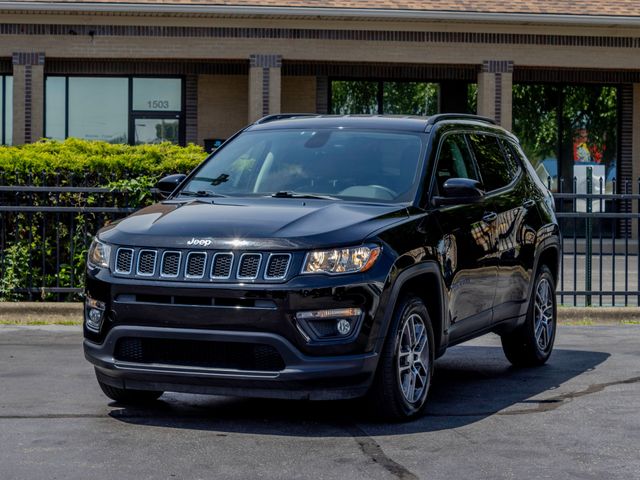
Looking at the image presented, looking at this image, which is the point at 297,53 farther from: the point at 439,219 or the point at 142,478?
the point at 142,478

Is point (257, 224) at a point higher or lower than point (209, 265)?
higher

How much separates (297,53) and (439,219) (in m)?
18.8

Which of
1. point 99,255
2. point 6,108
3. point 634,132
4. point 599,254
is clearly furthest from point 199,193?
point 634,132

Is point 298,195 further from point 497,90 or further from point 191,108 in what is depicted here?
point 191,108

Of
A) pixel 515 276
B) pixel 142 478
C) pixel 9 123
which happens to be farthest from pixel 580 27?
pixel 142 478

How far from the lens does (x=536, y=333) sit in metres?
9.13

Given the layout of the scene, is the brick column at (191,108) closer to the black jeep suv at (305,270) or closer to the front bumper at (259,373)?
the black jeep suv at (305,270)

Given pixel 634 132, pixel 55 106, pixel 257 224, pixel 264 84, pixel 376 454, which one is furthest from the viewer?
pixel 634 132

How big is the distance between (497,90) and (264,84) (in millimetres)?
4997

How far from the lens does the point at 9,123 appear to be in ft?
88.1

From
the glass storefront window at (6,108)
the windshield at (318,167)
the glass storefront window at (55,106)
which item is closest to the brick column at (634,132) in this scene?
the glass storefront window at (55,106)

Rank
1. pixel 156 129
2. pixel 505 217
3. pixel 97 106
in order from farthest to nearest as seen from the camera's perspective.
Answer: pixel 156 129
pixel 97 106
pixel 505 217

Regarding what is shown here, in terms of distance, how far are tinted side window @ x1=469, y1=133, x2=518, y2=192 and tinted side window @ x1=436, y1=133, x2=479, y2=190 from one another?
171 millimetres

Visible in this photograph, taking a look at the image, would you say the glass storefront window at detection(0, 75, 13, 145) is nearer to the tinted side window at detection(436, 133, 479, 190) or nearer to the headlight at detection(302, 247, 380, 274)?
the tinted side window at detection(436, 133, 479, 190)
